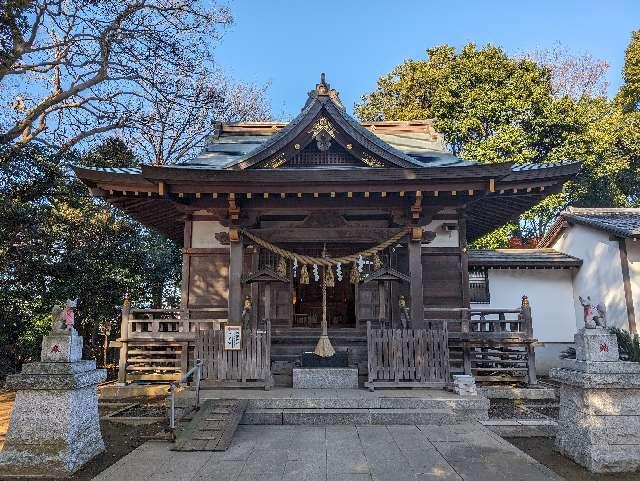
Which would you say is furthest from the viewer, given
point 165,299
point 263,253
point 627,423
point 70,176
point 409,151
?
point 165,299

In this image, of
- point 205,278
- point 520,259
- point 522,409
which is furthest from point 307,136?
point 520,259

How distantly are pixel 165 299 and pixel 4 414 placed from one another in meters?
10.7

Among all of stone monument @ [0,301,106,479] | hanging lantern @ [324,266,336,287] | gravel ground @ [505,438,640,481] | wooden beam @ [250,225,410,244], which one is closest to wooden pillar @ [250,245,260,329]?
wooden beam @ [250,225,410,244]

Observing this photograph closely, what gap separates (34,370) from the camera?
5.37 meters

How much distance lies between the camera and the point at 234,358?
850 centimetres

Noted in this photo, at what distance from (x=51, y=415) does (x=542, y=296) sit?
1580cm

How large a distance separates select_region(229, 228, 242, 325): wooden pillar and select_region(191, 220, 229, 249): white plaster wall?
221 centimetres

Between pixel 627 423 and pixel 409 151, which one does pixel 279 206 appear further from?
pixel 627 423

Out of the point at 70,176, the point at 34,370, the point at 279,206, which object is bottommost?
the point at 34,370

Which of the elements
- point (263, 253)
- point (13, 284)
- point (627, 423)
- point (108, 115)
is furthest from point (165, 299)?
point (627, 423)

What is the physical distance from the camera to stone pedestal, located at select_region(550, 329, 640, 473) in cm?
498

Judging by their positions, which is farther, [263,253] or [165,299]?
[165,299]

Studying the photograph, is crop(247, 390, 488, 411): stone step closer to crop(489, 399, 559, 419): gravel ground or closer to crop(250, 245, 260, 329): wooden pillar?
crop(489, 399, 559, 419): gravel ground

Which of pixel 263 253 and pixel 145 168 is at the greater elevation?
pixel 145 168
